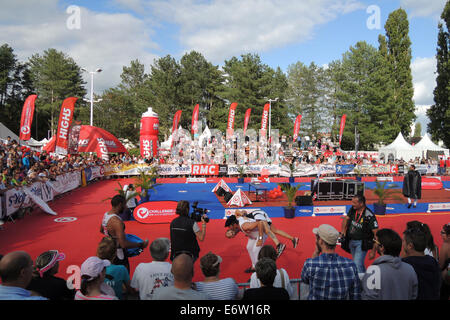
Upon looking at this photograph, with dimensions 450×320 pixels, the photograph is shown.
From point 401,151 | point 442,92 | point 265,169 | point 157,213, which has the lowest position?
point 157,213

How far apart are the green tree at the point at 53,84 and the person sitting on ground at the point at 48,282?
223 feet

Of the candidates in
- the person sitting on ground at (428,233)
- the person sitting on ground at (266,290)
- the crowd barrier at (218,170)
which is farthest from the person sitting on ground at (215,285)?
the crowd barrier at (218,170)

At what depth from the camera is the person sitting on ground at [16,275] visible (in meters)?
2.43

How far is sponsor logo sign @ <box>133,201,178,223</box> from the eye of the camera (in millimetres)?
11062

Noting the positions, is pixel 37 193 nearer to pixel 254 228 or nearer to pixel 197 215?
pixel 197 215

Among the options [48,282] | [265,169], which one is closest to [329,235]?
[48,282]

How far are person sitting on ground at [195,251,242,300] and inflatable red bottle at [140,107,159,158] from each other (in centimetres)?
2678

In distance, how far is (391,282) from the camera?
9.76 feet

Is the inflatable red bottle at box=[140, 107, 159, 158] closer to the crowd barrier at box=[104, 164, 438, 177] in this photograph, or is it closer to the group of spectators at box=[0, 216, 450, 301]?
the crowd barrier at box=[104, 164, 438, 177]

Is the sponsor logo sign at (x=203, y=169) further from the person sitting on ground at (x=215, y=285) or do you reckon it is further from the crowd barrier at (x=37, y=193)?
the person sitting on ground at (x=215, y=285)

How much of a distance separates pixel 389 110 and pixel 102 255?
2277 inches

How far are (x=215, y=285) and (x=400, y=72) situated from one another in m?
61.2

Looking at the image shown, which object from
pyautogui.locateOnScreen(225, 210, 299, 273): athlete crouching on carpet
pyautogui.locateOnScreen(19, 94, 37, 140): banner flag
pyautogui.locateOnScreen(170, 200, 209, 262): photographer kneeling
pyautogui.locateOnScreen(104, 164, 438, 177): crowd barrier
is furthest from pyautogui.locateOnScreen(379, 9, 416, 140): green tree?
pyautogui.locateOnScreen(170, 200, 209, 262): photographer kneeling

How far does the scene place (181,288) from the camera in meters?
2.70
